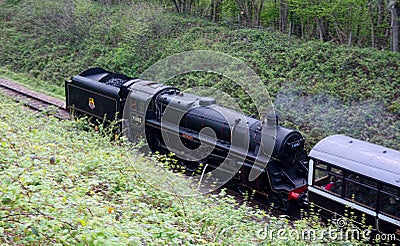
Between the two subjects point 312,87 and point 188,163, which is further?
point 312,87

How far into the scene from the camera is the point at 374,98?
49.7 ft

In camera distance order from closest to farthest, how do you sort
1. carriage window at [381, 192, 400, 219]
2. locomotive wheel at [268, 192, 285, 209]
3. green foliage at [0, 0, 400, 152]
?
carriage window at [381, 192, 400, 219]
locomotive wheel at [268, 192, 285, 209]
green foliage at [0, 0, 400, 152]

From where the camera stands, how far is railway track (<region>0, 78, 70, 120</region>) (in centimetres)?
1830

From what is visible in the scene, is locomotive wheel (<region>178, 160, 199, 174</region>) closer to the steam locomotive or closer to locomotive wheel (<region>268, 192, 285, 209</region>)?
the steam locomotive

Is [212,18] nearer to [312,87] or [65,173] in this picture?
[312,87]

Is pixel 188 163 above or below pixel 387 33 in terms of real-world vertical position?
below

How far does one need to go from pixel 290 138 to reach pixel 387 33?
10376 mm

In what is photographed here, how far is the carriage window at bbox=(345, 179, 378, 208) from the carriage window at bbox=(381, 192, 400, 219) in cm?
19

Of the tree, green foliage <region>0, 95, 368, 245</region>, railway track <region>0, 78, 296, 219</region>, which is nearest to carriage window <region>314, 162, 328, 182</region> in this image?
green foliage <region>0, 95, 368, 245</region>

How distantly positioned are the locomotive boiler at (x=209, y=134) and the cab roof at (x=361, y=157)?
1.28m

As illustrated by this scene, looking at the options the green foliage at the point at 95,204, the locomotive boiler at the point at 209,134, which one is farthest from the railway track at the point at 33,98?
the green foliage at the point at 95,204

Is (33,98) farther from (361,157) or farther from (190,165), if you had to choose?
(361,157)

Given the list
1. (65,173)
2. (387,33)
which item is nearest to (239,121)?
(65,173)

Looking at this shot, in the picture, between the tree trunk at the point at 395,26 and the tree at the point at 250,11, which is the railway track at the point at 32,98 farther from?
the tree trunk at the point at 395,26
